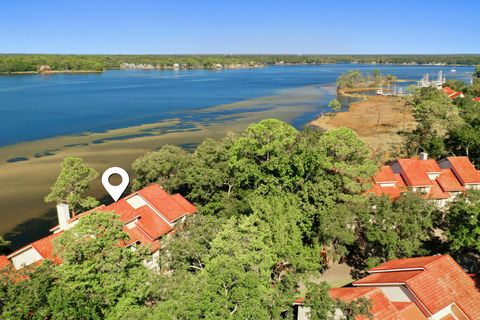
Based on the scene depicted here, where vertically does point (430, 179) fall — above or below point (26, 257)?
above

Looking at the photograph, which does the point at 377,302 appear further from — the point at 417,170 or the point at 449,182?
the point at 449,182

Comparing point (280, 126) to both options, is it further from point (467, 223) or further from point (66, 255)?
point (66, 255)

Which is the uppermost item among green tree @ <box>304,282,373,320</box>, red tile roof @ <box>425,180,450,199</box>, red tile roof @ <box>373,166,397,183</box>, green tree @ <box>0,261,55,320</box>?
green tree @ <box>0,261,55,320</box>

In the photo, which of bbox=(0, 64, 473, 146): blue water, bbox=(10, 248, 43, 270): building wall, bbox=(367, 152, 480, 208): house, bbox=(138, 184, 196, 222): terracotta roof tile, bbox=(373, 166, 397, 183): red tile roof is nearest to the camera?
bbox=(10, 248, 43, 270): building wall

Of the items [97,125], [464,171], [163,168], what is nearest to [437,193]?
[464,171]

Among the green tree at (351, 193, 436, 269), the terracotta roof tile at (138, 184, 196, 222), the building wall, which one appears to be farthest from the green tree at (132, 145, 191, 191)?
the green tree at (351, 193, 436, 269)

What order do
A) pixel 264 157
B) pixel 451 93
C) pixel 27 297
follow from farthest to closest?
pixel 451 93
pixel 264 157
pixel 27 297

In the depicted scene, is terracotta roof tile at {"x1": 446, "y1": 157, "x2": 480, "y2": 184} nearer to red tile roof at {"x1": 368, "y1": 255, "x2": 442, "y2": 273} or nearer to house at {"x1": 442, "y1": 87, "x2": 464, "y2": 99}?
red tile roof at {"x1": 368, "y1": 255, "x2": 442, "y2": 273}
